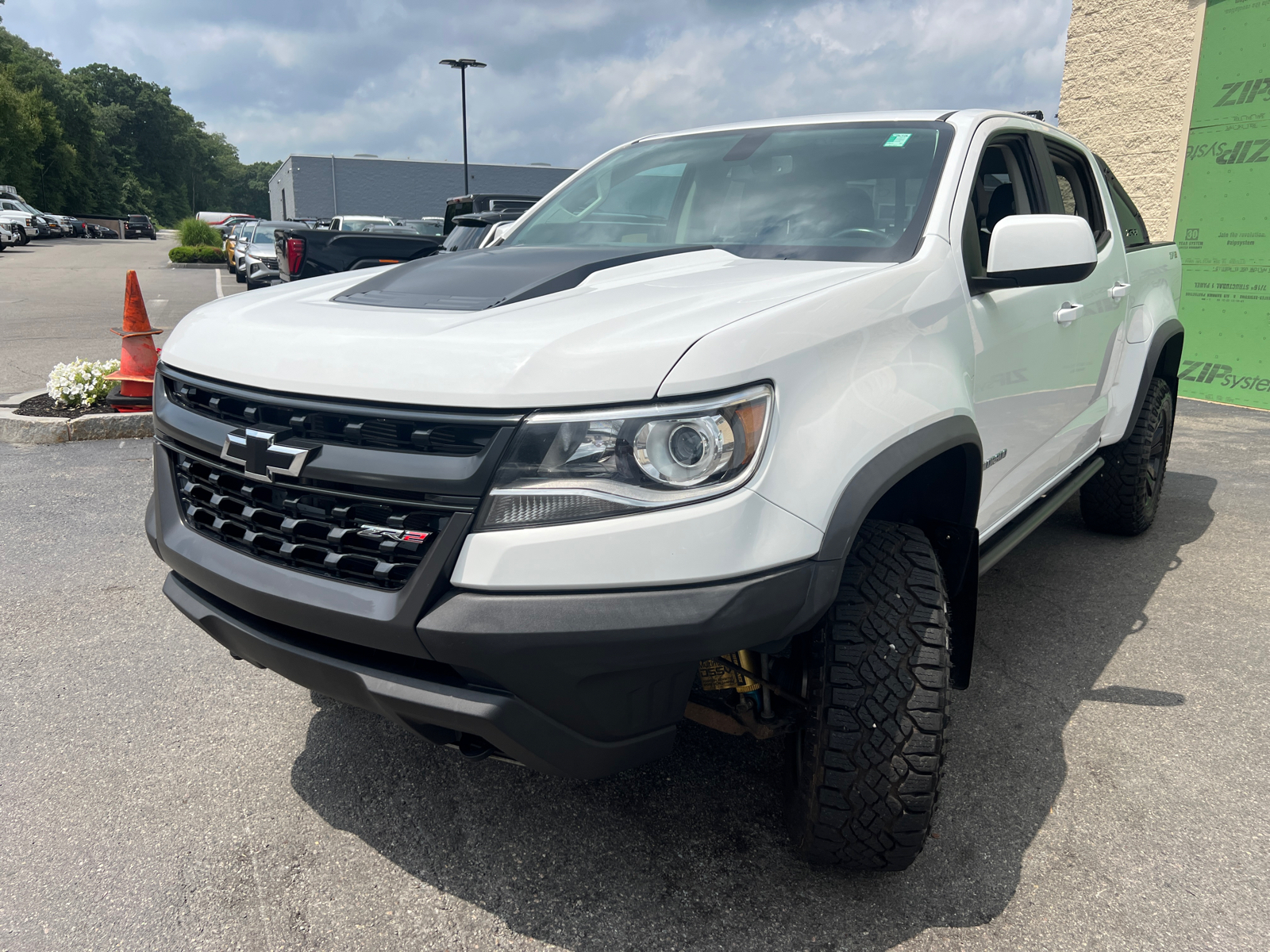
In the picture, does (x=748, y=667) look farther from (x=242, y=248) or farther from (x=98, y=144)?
(x=98, y=144)

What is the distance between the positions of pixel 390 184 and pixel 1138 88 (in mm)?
50568

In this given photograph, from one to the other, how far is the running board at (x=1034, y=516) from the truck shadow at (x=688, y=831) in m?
0.50

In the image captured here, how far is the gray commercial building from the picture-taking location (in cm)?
5262

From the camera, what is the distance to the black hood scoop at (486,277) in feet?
6.55

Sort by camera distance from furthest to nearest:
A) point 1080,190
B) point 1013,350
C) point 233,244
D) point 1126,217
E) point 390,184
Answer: point 390,184
point 233,244
point 1126,217
point 1080,190
point 1013,350

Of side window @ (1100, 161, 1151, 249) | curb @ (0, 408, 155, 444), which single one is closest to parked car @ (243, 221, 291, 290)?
curb @ (0, 408, 155, 444)

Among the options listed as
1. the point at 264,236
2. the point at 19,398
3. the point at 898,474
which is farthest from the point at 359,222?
the point at 898,474

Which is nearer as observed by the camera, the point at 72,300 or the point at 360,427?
the point at 360,427

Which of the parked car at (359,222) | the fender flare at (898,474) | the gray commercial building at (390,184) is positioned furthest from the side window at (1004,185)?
the gray commercial building at (390,184)

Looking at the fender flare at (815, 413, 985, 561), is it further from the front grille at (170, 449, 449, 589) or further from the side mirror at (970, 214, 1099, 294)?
the front grille at (170, 449, 449, 589)

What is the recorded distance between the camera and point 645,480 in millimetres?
1559

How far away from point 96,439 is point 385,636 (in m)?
5.48

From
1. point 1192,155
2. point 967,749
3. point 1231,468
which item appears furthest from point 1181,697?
point 1192,155

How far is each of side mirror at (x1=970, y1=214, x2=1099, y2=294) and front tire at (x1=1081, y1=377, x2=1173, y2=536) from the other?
198 centimetres
